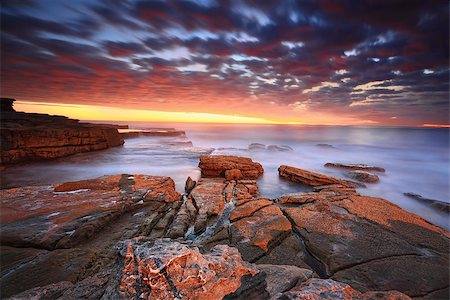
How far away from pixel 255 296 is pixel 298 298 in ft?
1.57

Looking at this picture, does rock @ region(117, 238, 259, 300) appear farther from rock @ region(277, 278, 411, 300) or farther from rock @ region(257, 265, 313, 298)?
→ rock @ region(277, 278, 411, 300)

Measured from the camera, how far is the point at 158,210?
21.7 feet

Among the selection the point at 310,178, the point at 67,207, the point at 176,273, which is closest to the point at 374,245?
the point at 176,273

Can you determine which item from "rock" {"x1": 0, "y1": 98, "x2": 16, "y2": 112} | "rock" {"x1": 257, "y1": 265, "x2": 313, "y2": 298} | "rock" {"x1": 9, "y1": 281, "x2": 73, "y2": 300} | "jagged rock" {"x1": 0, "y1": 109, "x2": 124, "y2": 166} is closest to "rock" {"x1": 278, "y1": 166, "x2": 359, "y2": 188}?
"rock" {"x1": 257, "y1": 265, "x2": 313, "y2": 298}

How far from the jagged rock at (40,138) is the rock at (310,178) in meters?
18.7

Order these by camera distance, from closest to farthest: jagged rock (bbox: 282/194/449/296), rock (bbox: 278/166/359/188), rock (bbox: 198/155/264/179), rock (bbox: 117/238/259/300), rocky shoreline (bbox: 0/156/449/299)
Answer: rock (bbox: 117/238/259/300)
rocky shoreline (bbox: 0/156/449/299)
jagged rock (bbox: 282/194/449/296)
rock (bbox: 278/166/359/188)
rock (bbox: 198/155/264/179)

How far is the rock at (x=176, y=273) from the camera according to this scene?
1.94 m

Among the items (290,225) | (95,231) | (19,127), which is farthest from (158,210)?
(19,127)

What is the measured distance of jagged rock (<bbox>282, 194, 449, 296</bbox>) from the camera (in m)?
3.66

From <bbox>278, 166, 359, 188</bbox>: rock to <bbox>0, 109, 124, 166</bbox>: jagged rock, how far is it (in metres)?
18.7

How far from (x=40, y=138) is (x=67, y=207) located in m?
13.6

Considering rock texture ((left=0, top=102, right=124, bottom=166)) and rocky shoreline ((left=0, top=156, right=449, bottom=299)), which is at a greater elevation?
rock texture ((left=0, top=102, right=124, bottom=166))

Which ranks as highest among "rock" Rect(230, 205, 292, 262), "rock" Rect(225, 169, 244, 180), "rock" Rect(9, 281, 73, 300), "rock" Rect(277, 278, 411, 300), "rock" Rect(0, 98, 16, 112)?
"rock" Rect(0, 98, 16, 112)

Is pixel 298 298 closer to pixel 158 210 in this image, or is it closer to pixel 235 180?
pixel 158 210
